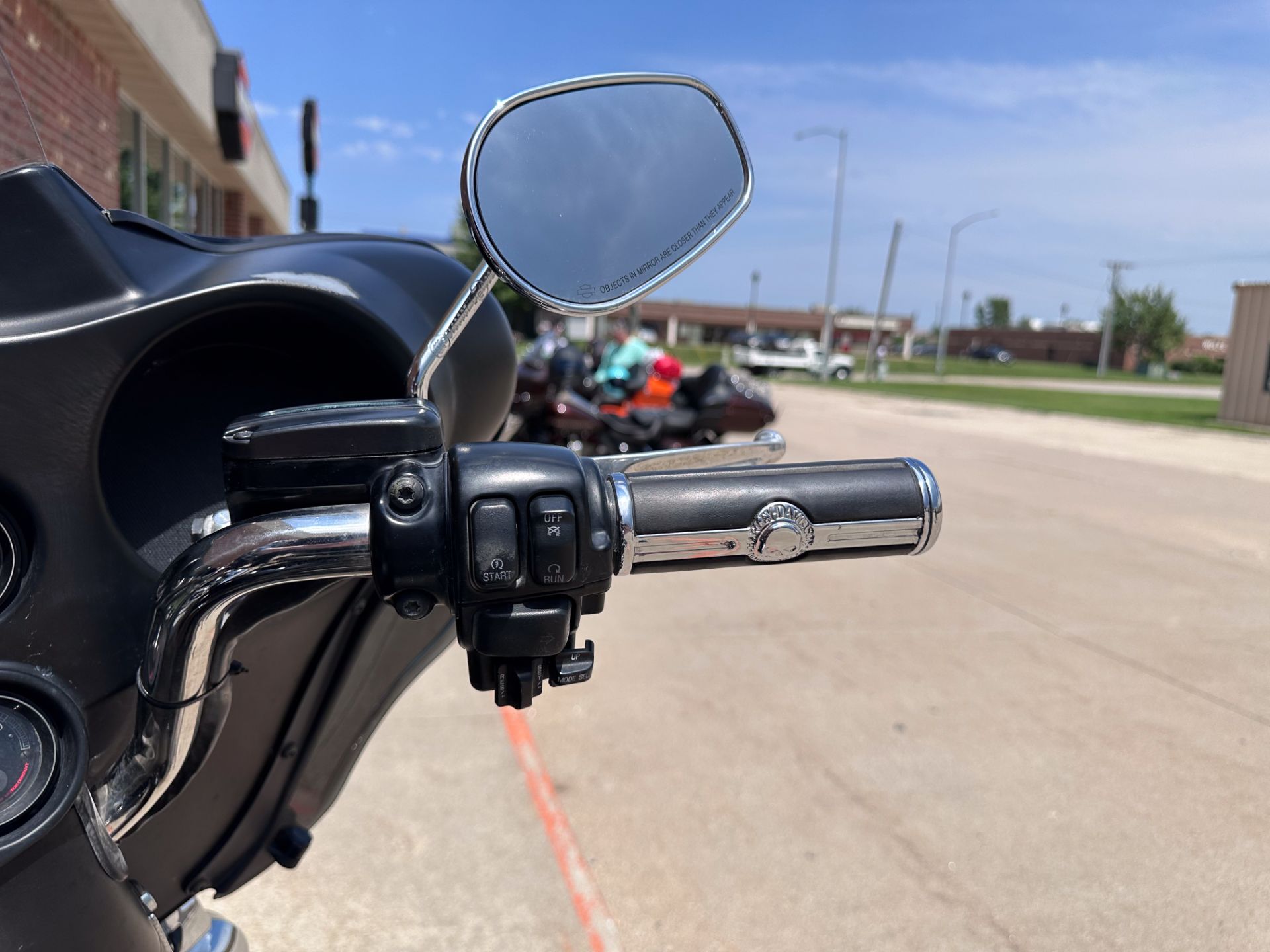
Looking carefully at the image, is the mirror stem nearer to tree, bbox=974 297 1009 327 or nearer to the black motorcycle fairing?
the black motorcycle fairing

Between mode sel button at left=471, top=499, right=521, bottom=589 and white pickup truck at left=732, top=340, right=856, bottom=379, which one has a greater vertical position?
mode sel button at left=471, top=499, right=521, bottom=589

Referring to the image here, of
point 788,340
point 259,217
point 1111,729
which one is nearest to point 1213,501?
point 1111,729

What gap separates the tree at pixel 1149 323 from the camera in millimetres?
70688

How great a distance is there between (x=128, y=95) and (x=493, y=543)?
11094mm

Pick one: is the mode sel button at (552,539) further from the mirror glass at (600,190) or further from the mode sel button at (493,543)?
the mirror glass at (600,190)

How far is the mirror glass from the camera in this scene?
1161 millimetres

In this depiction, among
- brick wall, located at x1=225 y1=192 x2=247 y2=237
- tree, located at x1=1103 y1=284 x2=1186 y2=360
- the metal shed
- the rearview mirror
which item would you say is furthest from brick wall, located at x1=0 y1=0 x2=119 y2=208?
tree, located at x1=1103 y1=284 x2=1186 y2=360

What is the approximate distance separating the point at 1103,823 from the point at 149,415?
3202 millimetres

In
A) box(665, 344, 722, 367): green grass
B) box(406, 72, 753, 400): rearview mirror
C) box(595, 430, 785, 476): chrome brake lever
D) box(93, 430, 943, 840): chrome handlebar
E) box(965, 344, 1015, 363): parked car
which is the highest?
box(406, 72, 753, 400): rearview mirror

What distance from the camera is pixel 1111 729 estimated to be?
13.3 feet

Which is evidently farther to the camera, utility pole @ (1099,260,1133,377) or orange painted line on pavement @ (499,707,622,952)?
utility pole @ (1099,260,1133,377)

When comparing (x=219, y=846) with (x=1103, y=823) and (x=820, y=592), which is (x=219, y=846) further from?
(x=820, y=592)

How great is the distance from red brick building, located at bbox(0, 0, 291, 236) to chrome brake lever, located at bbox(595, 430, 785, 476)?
2093mm

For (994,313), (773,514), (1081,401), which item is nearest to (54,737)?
(773,514)
